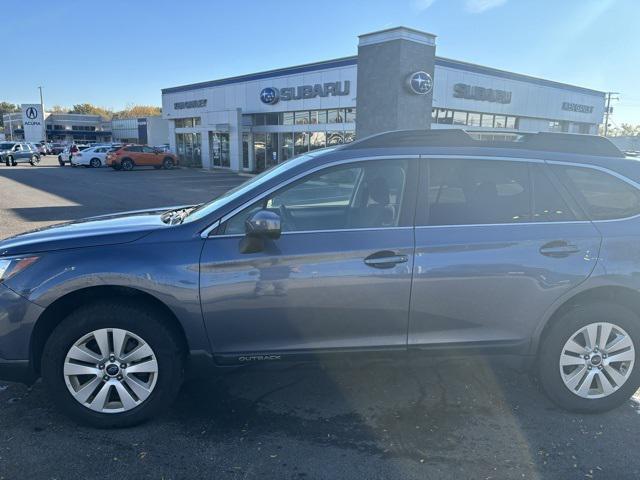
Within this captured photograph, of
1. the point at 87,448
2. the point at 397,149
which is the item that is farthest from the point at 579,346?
the point at 87,448

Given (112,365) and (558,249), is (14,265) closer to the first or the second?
(112,365)

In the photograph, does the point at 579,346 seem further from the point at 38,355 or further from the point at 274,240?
the point at 38,355

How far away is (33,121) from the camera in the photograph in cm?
6525

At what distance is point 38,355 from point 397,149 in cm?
263

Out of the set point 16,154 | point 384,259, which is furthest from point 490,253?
point 16,154

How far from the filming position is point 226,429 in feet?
10.6

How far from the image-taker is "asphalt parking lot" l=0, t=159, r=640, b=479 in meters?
2.83

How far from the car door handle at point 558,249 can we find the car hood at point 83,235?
244 centimetres

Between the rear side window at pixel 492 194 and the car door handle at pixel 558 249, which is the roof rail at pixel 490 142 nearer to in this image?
the rear side window at pixel 492 194

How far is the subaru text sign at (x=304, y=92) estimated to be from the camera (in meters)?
24.9

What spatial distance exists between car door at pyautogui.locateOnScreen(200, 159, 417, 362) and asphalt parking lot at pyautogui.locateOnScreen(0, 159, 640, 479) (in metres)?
0.37

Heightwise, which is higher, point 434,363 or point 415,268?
point 415,268

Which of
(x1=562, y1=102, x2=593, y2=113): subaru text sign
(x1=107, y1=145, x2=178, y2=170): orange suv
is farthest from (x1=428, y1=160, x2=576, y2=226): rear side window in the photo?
(x1=562, y1=102, x2=593, y2=113): subaru text sign

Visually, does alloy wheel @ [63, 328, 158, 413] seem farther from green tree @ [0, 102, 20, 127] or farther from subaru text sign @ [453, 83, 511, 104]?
green tree @ [0, 102, 20, 127]
